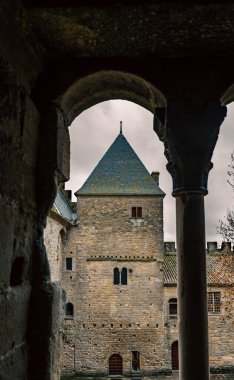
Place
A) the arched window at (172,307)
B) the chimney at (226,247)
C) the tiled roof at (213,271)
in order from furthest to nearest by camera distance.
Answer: the chimney at (226,247)
the arched window at (172,307)
the tiled roof at (213,271)

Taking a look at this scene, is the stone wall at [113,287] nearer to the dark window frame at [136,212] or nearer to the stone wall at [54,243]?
the dark window frame at [136,212]

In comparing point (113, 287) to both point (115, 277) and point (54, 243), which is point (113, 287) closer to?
point (115, 277)

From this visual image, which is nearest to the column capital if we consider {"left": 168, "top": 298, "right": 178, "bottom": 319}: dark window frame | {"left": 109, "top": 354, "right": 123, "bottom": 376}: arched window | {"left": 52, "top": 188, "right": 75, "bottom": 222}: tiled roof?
{"left": 52, "top": 188, "right": 75, "bottom": 222}: tiled roof

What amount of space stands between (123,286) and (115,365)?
393cm

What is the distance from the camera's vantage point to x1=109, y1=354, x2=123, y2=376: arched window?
2079 centimetres

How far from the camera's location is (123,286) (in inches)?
851

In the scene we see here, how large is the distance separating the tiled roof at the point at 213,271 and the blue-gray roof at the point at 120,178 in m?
3.97

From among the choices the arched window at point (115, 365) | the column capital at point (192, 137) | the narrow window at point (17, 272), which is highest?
the column capital at point (192, 137)

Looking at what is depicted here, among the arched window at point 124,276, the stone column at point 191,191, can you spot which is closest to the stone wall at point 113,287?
the arched window at point 124,276

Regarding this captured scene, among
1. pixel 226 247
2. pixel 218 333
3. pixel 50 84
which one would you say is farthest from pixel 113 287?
pixel 50 84

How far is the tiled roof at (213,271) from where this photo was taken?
21.4m

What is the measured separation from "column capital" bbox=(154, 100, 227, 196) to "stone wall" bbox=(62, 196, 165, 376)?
756 inches

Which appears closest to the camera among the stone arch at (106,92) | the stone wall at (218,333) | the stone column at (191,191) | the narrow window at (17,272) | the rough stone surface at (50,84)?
the rough stone surface at (50,84)

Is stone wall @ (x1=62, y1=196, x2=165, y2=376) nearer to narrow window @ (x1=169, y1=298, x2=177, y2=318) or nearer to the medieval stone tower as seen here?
the medieval stone tower
